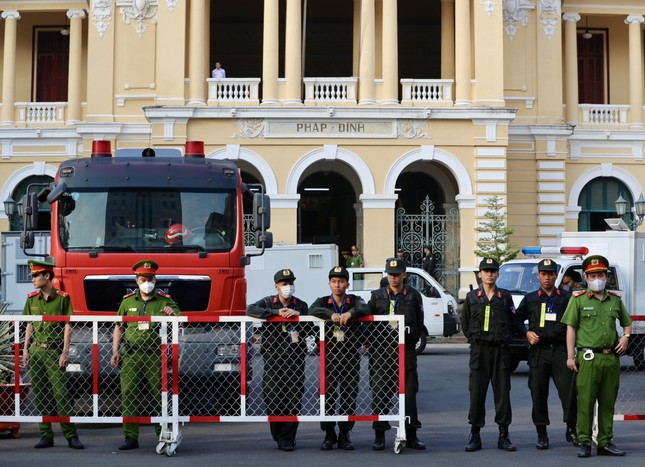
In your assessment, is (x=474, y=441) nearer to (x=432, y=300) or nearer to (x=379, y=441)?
(x=379, y=441)

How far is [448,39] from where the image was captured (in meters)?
36.0

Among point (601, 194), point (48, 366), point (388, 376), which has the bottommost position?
point (388, 376)

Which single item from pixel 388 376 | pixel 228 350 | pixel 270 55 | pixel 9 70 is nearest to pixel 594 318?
pixel 388 376

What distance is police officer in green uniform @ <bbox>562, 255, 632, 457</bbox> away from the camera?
11547 millimetres

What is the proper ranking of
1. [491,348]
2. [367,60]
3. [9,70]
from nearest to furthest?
[491,348], [367,60], [9,70]

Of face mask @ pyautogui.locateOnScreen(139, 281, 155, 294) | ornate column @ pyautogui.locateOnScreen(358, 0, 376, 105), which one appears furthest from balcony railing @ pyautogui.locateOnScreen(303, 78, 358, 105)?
face mask @ pyautogui.locateOnScreen(139, 281, 155, 294)

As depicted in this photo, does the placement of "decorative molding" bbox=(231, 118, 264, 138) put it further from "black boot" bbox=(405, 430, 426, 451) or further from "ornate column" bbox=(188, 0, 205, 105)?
"black boot" bbox=(405, 430, 426, 451)

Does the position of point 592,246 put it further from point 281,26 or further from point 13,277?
point 281,26

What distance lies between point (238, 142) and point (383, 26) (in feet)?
18.4

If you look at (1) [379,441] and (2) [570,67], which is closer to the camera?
(1) [379,441]

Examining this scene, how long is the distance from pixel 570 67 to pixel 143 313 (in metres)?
29.5

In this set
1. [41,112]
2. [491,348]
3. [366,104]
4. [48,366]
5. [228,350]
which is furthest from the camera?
[41,112]

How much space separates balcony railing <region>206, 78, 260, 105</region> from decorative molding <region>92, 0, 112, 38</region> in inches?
221

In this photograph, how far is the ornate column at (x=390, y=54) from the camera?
32844mm
